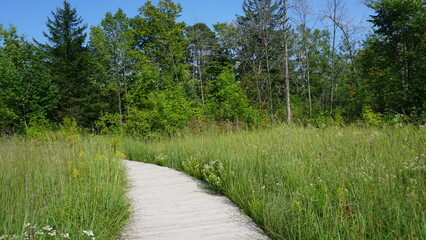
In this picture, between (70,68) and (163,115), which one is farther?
(70,68)

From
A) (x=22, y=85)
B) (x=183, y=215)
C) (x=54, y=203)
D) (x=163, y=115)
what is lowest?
(x=183, y=215)

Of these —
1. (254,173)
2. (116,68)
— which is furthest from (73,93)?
(254,173)

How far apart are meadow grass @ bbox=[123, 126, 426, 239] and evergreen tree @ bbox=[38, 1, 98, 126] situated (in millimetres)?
21275

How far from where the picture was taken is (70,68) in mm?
24484

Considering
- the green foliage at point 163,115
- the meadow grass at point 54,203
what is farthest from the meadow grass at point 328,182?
the green foliage at point 163,115

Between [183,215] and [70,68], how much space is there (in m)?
25.5

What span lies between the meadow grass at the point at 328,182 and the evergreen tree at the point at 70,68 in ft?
69.8

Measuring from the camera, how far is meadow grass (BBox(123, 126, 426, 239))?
2.07 m

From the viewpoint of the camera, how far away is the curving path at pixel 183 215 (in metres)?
2.65

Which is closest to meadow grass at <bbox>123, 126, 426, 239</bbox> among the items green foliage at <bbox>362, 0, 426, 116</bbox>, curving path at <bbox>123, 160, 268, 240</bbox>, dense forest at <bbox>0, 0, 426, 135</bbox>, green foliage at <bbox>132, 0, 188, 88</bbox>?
curving path at <bbox>123, 160, 268, 240</bbox>

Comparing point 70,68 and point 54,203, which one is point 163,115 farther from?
point 70,68

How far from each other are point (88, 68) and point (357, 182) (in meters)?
26.7

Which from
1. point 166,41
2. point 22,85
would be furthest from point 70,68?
point 166,41

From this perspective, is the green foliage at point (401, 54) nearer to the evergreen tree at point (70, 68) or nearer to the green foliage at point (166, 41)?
the green foliage at point (166, 41)
